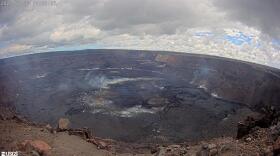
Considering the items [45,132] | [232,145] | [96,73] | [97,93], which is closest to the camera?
[232,145]

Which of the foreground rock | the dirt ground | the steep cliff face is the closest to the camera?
the dirt ground

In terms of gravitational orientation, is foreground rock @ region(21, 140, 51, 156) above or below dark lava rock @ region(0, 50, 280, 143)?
above

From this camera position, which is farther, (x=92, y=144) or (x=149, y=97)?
(x=149, y=97)

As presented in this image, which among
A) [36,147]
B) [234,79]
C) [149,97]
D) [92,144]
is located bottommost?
[149,97]

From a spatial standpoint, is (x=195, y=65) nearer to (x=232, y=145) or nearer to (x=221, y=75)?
(x=221, y=75)

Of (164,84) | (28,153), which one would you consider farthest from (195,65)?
(28,153)

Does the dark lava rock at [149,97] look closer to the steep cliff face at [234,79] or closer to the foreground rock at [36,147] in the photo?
the steep cliff face at [234,79]

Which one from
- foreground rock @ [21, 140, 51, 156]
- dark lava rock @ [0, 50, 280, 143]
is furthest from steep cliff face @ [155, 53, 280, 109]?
foreground rock @ [21, 140, 51, 156]

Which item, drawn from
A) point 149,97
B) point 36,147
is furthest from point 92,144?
point 149,97

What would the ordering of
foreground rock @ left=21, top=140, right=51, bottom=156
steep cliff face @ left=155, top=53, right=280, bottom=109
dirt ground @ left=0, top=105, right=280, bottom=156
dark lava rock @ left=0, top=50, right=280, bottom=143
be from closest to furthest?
dirt ground @ left=0, top=105, right=280, bottom=156, foreground rock @ left=21, top=140, right=51, bottom=156, dark lava rock @ left=0, top=50, right=280, bottom=143, steep cliff face @ left=155, top=53, right=280, bottom=109

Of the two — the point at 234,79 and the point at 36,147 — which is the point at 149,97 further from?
the point at 36,147

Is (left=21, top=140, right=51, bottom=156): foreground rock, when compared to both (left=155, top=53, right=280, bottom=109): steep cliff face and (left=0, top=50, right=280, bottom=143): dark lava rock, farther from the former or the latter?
(left=155, top=53, right=280, bottom=109): steep cliff face
